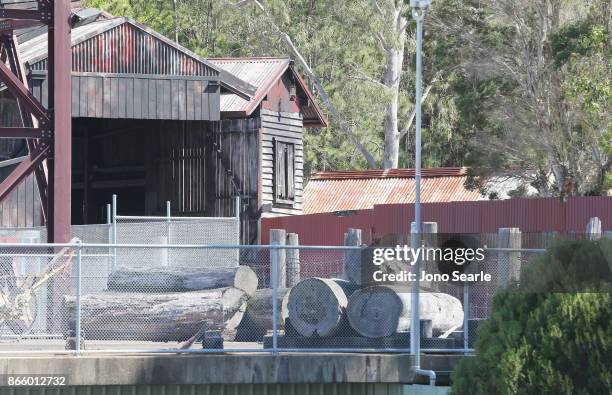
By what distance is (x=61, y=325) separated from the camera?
54.1 feet

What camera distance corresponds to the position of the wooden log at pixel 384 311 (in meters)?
16.7

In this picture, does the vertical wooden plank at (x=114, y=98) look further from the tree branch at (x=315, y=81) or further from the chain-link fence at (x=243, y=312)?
the tree branch at (x=315, y=81)

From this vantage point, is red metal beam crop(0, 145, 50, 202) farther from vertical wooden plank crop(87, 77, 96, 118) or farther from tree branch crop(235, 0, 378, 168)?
tree branch crop(235, 0, 378, 168)

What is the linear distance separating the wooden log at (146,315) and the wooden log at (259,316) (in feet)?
1.48

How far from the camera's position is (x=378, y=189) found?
49.0m

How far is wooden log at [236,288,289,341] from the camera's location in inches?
689

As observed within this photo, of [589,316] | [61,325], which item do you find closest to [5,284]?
[61,325]

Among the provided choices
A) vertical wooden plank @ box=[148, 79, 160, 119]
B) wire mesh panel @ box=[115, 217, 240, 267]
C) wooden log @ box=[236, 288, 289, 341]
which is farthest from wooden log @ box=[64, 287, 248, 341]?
vertical wooden plank @ box=[148, 79, 160, 119]

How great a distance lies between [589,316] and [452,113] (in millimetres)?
44675

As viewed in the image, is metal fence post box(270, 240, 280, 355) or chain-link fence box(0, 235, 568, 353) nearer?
metal fence post box(270, 240, 280, 355)

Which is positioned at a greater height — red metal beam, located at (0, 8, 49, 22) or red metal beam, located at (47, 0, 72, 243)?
red metal beam, located at (0, 8, 49, 22)

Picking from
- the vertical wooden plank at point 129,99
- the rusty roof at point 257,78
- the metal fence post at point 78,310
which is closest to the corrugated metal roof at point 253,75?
the rusty roof at point 257,78

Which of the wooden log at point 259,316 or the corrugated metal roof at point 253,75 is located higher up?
the corrugated metal roof at point 253,75

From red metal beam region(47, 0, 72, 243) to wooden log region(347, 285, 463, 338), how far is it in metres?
5.76
